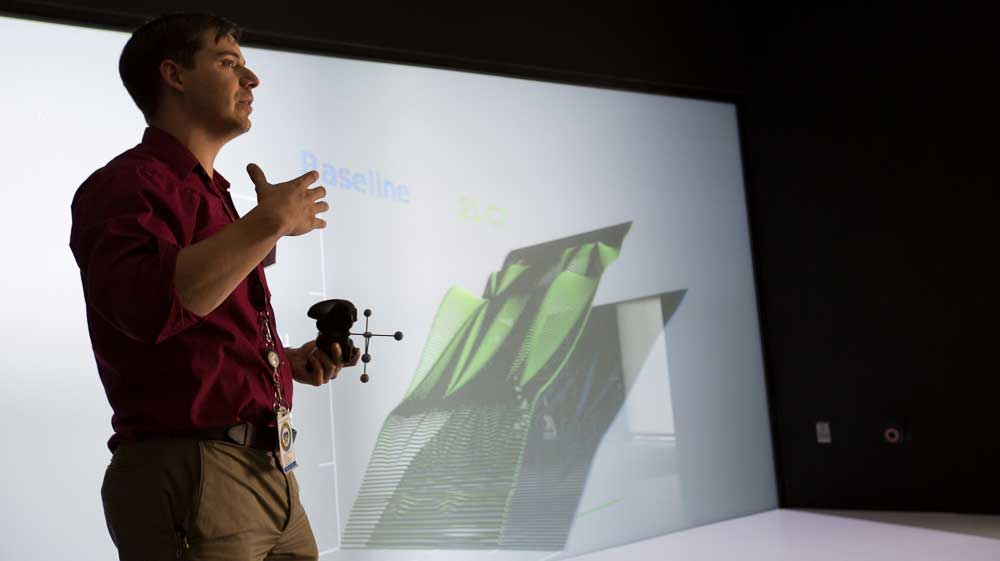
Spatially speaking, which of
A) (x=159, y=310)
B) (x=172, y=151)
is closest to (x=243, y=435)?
(x=159, y=310)

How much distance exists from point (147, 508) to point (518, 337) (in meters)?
2.42

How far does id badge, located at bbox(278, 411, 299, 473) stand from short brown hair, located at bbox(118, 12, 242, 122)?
0.50 m

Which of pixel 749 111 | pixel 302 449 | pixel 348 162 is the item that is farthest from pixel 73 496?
pixel 749 111

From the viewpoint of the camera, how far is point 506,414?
346 cm

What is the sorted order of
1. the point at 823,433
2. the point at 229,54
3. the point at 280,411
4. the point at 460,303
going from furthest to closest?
the point at 823,433 → the point at 460,303 → the point at 229,54 → the point at 280,411

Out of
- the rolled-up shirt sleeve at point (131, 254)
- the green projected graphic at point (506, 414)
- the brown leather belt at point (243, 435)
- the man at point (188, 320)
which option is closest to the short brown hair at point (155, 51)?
the man at point (188, 320)

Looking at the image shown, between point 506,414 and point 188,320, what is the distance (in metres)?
2.41

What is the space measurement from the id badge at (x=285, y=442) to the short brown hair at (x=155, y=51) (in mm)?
504

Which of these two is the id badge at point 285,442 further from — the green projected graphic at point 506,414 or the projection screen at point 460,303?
the green projected graphic at point 506,414

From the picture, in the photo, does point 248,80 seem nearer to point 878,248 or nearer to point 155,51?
point 155,51

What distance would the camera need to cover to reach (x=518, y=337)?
3.54 metres

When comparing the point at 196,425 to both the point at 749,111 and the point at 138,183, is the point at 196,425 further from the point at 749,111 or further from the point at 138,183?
the point at 749,111

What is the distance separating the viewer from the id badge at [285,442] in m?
1.29

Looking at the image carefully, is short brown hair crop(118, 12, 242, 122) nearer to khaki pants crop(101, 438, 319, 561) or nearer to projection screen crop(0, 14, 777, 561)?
khaki pants crop(101, 438, 319, 561)
